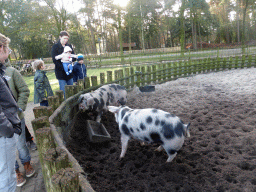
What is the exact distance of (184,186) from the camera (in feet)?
7.36

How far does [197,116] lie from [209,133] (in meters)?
0.92

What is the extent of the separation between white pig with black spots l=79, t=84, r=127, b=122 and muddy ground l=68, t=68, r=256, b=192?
0.44 meters

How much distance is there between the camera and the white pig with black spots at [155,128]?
96.4 inches

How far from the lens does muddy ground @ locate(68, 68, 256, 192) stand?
2.30 meters

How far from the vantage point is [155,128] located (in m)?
2.56

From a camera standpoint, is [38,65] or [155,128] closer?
[155,128]

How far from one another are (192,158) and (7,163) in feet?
8.07

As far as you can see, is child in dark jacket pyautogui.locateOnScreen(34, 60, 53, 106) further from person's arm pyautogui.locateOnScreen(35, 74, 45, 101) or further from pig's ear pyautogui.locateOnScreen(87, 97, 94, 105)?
pig's ear pyautogui.locateOnScreen(87, 97, 94, 105)

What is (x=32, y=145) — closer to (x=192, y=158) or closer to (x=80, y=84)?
(x=80, y=84)

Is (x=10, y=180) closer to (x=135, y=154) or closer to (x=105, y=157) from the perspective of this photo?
(x=105, y=157)

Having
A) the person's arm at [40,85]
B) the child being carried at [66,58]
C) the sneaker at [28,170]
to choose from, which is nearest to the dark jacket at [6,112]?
the sneaker at [28,170]

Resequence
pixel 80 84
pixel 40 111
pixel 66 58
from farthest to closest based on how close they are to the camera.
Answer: pixel 80 84, pixel 66 58, pixel 40 111

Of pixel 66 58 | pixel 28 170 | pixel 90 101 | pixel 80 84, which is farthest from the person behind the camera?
pixel 80 84

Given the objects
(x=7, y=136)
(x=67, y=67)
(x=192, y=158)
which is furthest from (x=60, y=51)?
(x=192, y=158)
